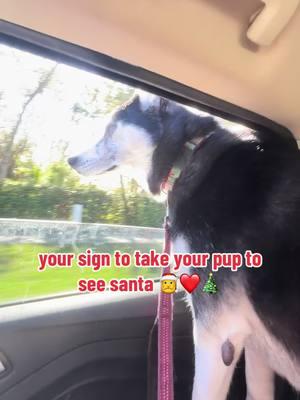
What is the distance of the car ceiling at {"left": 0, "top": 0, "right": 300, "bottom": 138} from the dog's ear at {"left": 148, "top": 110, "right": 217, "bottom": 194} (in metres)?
0.26

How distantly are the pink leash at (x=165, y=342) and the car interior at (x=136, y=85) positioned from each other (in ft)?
0.22

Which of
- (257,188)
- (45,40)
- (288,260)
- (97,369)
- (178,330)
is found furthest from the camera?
(178,330)

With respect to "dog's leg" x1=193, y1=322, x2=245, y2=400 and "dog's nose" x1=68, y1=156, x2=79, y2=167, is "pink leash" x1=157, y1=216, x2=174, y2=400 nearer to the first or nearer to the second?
"dog's leg" x1=193, y1=322, x2=245, y2=400

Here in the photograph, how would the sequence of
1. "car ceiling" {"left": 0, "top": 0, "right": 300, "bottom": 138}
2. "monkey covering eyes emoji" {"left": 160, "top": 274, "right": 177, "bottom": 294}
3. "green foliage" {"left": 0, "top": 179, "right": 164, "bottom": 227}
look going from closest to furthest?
"car ceiling" {"left": 0, "top": 0, "right": 300, "bottom": 138}
"green foliage" {"left": 0, "top": 179, "right": 164, "bottom": 227}
"monkey covering eyes emoji" {"left": 160, "top": 274, "right": 177, "bottom": 294}

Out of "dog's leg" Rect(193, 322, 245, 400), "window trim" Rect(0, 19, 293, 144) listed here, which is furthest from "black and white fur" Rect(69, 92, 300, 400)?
"window trim" Rect(0, 19, 293, 144)

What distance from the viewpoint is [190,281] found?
163 cm

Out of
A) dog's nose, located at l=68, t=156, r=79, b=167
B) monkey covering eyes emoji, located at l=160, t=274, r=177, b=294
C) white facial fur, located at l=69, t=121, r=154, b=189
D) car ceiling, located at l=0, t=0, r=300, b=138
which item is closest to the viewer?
car ceiling, located at l=0, t=0, r=300, b=138

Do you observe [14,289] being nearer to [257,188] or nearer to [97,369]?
[97,369]

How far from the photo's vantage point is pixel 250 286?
1520 millimetres

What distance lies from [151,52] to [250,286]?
28.4 inches

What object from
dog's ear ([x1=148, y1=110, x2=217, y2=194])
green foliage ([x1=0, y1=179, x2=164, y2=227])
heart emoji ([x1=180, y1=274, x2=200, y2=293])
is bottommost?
heart emoji ([x1=180, y1=274, x2=200, y2=293])

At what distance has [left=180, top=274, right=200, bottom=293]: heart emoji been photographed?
1.62m

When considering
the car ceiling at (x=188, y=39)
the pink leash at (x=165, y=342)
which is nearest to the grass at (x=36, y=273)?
the pink leash at (x=165, y=342)

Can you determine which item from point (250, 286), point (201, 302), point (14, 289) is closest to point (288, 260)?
point (250, 286)
